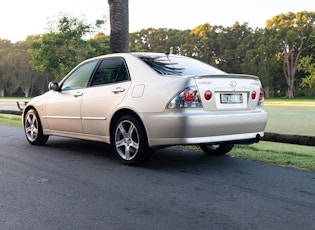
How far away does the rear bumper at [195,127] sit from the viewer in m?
5.04

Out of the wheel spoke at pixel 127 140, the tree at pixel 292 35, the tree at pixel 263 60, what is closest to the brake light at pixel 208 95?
the wheel spoke at pixel 127 140

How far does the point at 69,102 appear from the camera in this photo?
6781 mm

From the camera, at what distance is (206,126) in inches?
202

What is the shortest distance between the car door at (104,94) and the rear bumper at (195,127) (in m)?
0.73

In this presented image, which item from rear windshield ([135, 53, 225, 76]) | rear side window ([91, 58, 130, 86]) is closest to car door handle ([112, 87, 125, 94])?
rear side window ([91, 58, 130, 86])

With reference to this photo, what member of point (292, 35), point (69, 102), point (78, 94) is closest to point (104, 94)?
point (78, 94)

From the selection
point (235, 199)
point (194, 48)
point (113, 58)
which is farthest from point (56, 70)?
point (235, 199)

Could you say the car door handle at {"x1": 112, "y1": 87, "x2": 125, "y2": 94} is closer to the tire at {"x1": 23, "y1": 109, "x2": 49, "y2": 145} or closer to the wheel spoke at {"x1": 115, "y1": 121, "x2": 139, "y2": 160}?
the wheel spoke at {"x1": 115, "y1": 121, "x2": 139, "y2": 160}

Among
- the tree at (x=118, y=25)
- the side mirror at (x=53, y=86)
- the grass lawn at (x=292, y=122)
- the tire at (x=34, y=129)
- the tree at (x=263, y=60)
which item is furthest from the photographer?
the tree at (x=263, y=60)

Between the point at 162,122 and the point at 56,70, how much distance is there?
39.2 m

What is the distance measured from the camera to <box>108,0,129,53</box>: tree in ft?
38.4

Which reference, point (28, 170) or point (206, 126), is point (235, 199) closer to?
point (206, 126)

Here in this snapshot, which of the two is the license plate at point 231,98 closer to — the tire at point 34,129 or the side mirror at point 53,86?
the side mirror at point 53,86

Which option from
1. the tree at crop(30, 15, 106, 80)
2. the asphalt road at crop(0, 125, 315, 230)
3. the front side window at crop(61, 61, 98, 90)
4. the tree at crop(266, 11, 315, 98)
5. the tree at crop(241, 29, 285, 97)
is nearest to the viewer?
the asphalt road at crop(0, 125, 315, 230)
